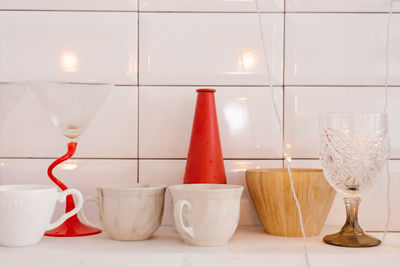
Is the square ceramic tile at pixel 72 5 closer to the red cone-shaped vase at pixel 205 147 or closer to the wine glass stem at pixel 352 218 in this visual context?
the red cone-shaped vase at pixel 205 147

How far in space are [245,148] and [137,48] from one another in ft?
1.04

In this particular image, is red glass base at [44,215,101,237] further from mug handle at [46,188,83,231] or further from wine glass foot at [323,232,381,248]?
wine glass foot at [323,232,381,248]

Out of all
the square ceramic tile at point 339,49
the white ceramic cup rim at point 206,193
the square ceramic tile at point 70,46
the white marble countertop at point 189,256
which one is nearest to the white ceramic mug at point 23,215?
the white marble countertop at point 189,256

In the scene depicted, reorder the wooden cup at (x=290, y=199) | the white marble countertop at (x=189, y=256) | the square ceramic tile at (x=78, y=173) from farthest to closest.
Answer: the square ceramic tile at (x=78, y=173)
the wooden cup at (x=290, y=199)
the white marble countertop at (x=189, y=256)

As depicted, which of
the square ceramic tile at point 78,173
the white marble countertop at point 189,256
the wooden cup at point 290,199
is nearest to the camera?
the white marble countertop at point 189,256

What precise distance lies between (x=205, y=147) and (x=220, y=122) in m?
0.12

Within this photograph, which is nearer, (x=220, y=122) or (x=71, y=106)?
(x=71, y=106)

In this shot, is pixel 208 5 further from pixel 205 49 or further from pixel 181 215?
pixel 181 215

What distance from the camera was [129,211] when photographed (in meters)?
0.75

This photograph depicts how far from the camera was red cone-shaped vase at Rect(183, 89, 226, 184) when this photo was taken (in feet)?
2.81

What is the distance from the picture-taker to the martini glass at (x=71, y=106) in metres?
0.79

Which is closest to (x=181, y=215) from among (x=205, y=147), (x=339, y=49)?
(x=205, y=147)

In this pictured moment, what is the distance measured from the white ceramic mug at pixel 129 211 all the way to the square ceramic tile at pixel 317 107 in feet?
1.16

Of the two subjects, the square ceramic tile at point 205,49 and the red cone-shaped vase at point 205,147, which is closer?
the red cone-shaped vase at point 205,147
